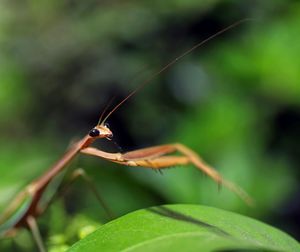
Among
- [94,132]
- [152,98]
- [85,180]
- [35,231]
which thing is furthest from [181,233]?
[152,98]

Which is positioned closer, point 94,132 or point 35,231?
point 94,132

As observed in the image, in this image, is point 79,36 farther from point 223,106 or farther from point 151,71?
point 223,106

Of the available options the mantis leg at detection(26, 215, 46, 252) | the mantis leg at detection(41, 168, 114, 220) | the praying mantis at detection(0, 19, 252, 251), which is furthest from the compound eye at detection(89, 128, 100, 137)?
the mantis leg at detection(41, 168, 114, 220)

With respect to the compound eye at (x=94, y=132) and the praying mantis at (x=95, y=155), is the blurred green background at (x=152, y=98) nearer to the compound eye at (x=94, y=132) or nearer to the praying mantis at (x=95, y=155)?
the praying mantis at (x=95, y=155)

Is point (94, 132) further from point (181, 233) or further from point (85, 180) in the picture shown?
point (85, 180)

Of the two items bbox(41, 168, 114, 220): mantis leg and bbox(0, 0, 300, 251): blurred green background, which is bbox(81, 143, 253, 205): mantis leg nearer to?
bbox(0, 0, 300, 251): blurred green background

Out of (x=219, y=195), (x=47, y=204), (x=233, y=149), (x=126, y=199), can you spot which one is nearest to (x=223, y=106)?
(x=233, y=149)
